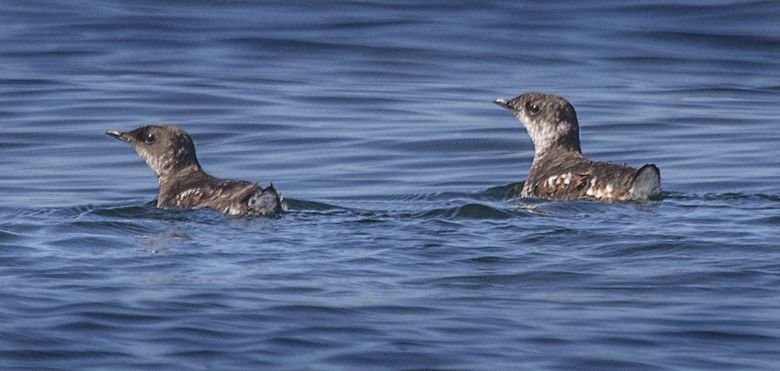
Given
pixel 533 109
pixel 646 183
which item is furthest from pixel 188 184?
pixel 646 183

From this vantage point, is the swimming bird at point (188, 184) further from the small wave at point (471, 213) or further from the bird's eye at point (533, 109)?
the bird's eye at point (533, 109)

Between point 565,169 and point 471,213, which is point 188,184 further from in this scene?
point 565,169

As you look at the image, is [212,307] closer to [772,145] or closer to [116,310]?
[116,310]

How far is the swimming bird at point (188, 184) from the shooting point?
39.3 feet

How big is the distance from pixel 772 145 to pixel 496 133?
326 cm

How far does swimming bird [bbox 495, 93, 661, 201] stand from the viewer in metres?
12.7

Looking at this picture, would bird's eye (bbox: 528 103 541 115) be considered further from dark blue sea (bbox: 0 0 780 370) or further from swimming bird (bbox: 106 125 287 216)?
swimming bird (bbox: 106 125 287 216)

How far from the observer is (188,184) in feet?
43.0

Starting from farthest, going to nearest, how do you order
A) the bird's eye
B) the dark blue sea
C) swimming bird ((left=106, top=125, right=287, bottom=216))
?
1. the bird's eye
2. swimming bird ((left=106, top=125, right=287, bottom=216))
3. the dark blue sea

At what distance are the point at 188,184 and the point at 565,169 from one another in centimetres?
323

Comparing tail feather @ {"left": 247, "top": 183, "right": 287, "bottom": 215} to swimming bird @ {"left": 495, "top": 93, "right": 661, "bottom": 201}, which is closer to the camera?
tail feather @ {"left": 247, "top": 183, "right": 287, "bottom": 215}

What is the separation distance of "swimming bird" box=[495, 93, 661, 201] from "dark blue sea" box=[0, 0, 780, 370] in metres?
0.30

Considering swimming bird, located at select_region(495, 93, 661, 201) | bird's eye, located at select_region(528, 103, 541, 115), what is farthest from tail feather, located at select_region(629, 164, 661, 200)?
bird's eye, located at select_region(528, 103, 541, 115)

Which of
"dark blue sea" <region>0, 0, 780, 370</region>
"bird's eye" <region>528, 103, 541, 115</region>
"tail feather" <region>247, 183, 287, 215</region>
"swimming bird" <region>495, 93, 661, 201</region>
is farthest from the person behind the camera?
"bird's eye" <region>528, 103, 541, 115</region>
